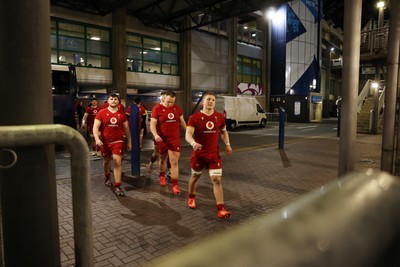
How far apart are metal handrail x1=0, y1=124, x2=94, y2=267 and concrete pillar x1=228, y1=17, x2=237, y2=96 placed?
27.2 metres

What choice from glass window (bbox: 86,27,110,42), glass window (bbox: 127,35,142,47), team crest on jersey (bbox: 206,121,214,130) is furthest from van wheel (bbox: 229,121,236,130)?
team crest on jersey (bbox: 206,121,214,130)

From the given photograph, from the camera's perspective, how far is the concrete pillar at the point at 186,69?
2458 centimetres

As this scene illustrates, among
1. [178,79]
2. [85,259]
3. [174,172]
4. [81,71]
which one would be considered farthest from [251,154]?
[178,79]

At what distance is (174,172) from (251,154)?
5308mm

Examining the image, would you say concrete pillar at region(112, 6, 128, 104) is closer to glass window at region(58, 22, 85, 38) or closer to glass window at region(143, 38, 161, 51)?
glass window at region(58, 22, 85, 38)

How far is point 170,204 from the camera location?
524cm

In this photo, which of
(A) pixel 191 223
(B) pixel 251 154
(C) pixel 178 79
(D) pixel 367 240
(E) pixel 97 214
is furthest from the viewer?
(C) pixel 178 79

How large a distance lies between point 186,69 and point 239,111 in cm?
597

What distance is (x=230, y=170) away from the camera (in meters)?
8.03

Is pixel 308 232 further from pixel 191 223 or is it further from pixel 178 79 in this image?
pixel 178 79

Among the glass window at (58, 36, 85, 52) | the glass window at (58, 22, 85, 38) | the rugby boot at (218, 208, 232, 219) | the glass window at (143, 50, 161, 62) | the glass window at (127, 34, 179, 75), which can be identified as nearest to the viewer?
the rugby boot at (218, 208, 232, 219)

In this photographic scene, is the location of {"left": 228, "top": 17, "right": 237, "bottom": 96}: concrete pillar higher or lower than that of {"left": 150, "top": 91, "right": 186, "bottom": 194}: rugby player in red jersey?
higher

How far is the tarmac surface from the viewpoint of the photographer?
3.73m

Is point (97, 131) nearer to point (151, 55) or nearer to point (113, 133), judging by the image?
point (113, 133)
